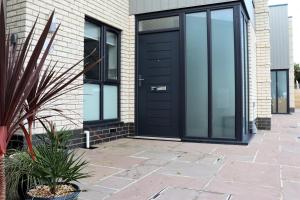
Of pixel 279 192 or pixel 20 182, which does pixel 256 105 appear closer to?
pixel 279 192

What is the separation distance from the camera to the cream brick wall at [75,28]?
396 centimetres

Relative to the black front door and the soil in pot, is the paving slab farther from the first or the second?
the black front door

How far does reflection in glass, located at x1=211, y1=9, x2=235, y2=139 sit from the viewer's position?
5.32 meters

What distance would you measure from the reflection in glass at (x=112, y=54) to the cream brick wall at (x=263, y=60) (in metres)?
3.85

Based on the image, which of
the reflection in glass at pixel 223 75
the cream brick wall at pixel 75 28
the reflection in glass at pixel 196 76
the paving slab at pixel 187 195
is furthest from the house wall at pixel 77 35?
the reflection in glass at pixel 223 75

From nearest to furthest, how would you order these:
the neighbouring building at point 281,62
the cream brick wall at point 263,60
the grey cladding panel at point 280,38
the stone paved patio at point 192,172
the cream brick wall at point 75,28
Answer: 1. the stone paved patio at point 192,172
2. the cream brick wall at point 75,28
3. the cream brick wall at point 263,60
4. the neighbouring building at point 281,62
5. the grey cladding panel at point 280,38

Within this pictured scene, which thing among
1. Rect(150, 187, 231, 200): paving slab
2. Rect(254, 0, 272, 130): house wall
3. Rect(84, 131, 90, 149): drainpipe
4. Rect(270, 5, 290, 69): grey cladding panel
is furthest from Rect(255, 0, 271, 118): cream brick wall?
Rect(270, 5, 290, 69): grey cladding panel

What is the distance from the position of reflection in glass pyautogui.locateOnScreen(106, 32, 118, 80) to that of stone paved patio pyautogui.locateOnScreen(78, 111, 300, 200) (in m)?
1.36

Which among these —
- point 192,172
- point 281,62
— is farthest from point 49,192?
point 281,62

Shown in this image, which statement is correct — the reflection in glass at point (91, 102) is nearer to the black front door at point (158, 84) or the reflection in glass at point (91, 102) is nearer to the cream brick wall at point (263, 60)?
the black front door at point (158, 84)

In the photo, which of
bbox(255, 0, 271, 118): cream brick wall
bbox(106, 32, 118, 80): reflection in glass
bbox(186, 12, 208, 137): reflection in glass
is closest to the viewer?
bbox(186, 12, 208, 137): reflection in glass

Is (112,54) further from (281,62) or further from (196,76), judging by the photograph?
(281,62)

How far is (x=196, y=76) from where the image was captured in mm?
5566

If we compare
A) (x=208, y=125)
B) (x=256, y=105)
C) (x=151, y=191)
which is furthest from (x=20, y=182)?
(x=256, y=105)
